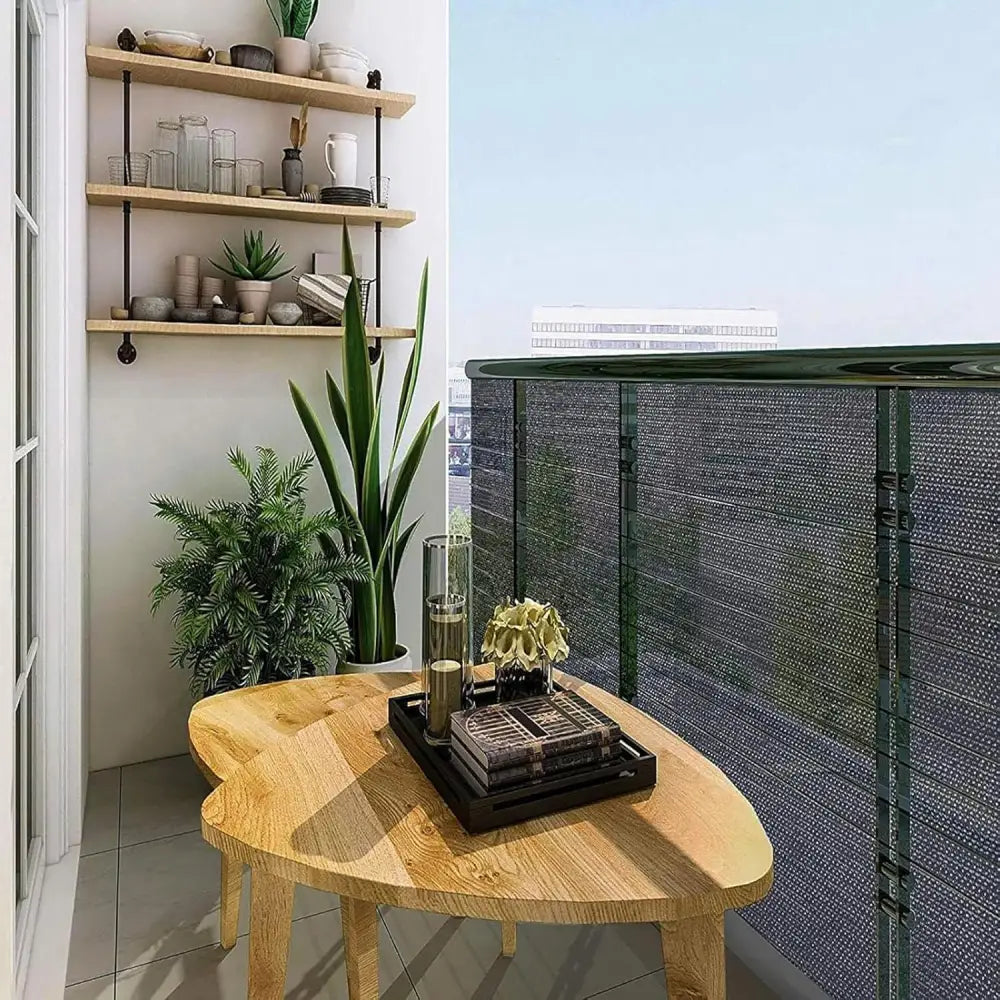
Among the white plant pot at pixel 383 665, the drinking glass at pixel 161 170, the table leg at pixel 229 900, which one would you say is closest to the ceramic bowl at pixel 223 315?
the drinking glass at pixel 161 170

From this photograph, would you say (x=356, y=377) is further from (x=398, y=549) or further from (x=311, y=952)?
(x=311, y=952)

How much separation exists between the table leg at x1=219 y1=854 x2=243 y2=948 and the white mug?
2023 millimetres

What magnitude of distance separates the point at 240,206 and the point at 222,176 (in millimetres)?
126

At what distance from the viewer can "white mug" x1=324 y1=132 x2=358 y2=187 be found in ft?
9.25

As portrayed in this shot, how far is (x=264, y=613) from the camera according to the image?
8.00 feet

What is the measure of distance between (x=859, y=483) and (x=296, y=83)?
214cm

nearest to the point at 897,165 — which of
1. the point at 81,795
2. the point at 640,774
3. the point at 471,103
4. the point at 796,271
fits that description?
the point at 796,271

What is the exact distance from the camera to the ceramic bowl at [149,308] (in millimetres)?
2561

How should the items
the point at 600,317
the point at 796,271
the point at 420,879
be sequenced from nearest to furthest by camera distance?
the point at 420,879 < the point at 796,271 < the point at 600,317

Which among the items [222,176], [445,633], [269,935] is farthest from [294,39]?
[269,935]

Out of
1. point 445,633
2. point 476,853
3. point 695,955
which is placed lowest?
point 695,955

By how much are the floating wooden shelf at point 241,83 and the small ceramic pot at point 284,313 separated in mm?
653

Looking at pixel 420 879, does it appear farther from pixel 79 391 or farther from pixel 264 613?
pixel 79 391

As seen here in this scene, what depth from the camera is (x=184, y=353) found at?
277 cm
